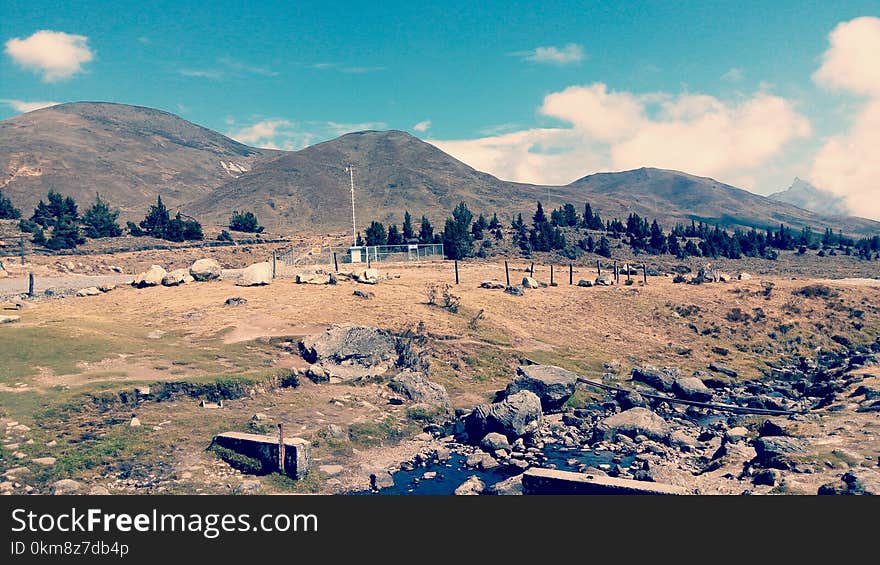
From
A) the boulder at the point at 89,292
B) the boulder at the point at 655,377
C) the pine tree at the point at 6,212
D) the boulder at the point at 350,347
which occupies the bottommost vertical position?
the boulder at the point at 655,377

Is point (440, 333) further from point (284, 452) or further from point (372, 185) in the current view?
point (372, 185)

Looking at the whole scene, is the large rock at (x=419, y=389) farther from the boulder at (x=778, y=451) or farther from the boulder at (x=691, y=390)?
the boulder at (x=778, y=451)

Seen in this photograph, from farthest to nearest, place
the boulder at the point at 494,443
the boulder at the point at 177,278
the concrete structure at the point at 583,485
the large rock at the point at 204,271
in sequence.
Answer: the large rock at the point at 204,271, the boulder at the point at 177,278, the boulder at the point at 494,443, the concrete structure at the point at 583,485

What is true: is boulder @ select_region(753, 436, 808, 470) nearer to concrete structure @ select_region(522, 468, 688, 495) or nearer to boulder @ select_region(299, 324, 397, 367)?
concrete structure @ select_region(522, 468, 688, 495)

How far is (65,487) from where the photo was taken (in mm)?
17828

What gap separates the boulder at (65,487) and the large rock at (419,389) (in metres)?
15.0

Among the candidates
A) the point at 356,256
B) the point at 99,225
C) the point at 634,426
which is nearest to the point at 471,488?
the point at 634,426

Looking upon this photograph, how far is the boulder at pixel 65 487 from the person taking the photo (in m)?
17.6

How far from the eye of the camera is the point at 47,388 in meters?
23.7

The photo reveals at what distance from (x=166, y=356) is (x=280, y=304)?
→ 11320mm

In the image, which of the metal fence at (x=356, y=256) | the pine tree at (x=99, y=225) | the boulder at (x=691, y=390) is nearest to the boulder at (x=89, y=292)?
the metal fence at (x=356, y=256)

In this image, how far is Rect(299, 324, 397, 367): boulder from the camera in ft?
103

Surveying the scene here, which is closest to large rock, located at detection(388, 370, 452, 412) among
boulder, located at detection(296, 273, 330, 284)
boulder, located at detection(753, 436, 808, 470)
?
boulder, located at detection(753, 436, 808, 470)

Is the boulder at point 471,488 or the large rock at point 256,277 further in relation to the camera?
the large rock at point 256,277
